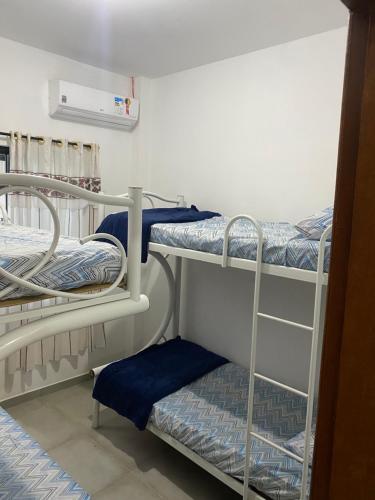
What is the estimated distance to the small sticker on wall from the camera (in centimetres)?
335

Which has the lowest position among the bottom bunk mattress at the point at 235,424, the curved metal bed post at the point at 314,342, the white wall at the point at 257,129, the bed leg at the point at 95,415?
the bed leg at the point at 95,415

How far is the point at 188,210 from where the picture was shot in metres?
3.03

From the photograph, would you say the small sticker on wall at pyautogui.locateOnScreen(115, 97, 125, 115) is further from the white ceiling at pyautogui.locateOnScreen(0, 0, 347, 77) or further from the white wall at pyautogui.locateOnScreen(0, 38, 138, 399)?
the white ceiling at pyautogui.locateOnScreen(0, 0, 347, 77)

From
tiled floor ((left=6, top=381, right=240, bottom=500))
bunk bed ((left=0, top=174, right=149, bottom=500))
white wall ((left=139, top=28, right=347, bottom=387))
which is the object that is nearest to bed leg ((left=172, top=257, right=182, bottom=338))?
white wall ((left=139, top=28, right=347, bottom=387))

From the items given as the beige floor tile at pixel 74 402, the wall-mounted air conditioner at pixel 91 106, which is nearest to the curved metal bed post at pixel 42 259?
the beige floor tile at pixel 74 402

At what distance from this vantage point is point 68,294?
4.54 feet

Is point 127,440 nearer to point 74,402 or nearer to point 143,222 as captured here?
point 74,402

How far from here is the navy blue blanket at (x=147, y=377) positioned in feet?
7.96

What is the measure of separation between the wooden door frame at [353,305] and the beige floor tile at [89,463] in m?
2.00

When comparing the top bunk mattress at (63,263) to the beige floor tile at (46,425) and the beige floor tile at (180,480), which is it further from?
the beige floor tile at (46,425)

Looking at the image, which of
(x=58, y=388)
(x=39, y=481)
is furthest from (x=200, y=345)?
(x=39, y=481)

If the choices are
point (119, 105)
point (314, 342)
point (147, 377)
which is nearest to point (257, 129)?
point (119, 105)

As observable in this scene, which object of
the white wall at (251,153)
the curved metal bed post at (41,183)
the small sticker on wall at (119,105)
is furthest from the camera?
the small sticker on wall at (119,105)

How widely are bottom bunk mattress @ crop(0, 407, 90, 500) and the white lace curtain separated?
1.17 m
